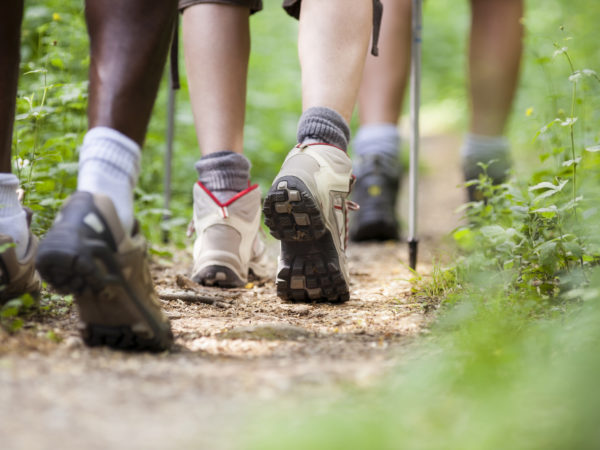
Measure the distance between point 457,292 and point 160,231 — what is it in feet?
5.56

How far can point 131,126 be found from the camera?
1.14m

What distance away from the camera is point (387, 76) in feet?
9.71

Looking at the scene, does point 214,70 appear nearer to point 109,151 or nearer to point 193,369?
point 109,151

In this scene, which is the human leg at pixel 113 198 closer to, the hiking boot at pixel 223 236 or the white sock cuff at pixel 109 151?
the white sock cuff at pixel 109 151

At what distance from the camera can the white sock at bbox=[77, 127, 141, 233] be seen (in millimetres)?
1074

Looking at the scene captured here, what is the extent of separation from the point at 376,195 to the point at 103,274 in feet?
6.62

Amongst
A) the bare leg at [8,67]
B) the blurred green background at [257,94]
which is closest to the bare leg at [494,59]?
the blurred green background at [257,94]

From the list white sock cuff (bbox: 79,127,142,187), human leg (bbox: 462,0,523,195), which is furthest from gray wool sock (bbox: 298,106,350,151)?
human leg (bbox: 462,0,523,195)

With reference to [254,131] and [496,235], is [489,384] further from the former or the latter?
[254,131]

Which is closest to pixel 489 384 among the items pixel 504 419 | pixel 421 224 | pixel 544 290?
pixel 504 419

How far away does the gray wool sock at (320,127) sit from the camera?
61.9 inches

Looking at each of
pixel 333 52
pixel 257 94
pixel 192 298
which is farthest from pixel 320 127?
pixel 257 94

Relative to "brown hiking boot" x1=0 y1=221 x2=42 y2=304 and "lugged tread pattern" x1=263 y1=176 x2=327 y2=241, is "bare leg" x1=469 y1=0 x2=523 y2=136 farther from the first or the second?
"brown hiking boot" x1=0 y1=221 x2=42 y2=304

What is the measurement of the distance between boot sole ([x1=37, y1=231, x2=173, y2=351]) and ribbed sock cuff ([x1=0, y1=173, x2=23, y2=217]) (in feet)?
1.23
